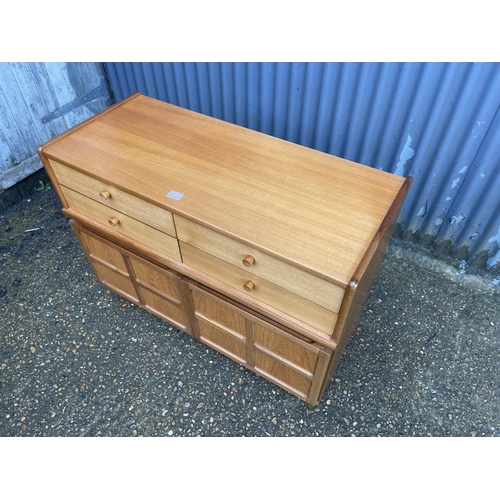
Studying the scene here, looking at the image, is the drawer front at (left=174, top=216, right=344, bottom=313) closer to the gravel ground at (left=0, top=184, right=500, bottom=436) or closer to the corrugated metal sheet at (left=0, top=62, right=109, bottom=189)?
the gravel ground at (left=0, top=184, right=500, bottom=436)

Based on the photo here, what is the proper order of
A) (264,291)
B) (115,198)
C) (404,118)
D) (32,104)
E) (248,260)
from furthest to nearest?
1. (32,104)
2. (404,118)
3. (115,198)
4. (264,291)
5. (248,260)

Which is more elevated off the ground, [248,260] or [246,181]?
[246,181]

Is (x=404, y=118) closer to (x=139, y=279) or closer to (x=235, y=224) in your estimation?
(x=235, y=224)

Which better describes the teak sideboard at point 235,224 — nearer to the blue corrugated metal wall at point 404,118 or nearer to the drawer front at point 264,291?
the drawer front at point 264,291

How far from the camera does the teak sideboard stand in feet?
4.42

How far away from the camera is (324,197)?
148 cm

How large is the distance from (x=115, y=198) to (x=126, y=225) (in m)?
0.14

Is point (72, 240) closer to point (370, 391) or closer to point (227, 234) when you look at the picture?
point (227, 234)

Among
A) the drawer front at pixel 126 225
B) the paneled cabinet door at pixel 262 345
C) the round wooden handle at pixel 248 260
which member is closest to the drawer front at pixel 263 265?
the round wooden handle at pixel 248 260

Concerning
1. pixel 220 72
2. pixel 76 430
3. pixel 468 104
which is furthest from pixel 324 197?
pixel 76 430

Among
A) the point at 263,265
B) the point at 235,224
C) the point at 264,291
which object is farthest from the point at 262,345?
the point at 235,224

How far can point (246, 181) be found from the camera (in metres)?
1.55

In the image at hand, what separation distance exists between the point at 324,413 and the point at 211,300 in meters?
0.78

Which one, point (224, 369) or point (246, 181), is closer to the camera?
point (246, 181)
